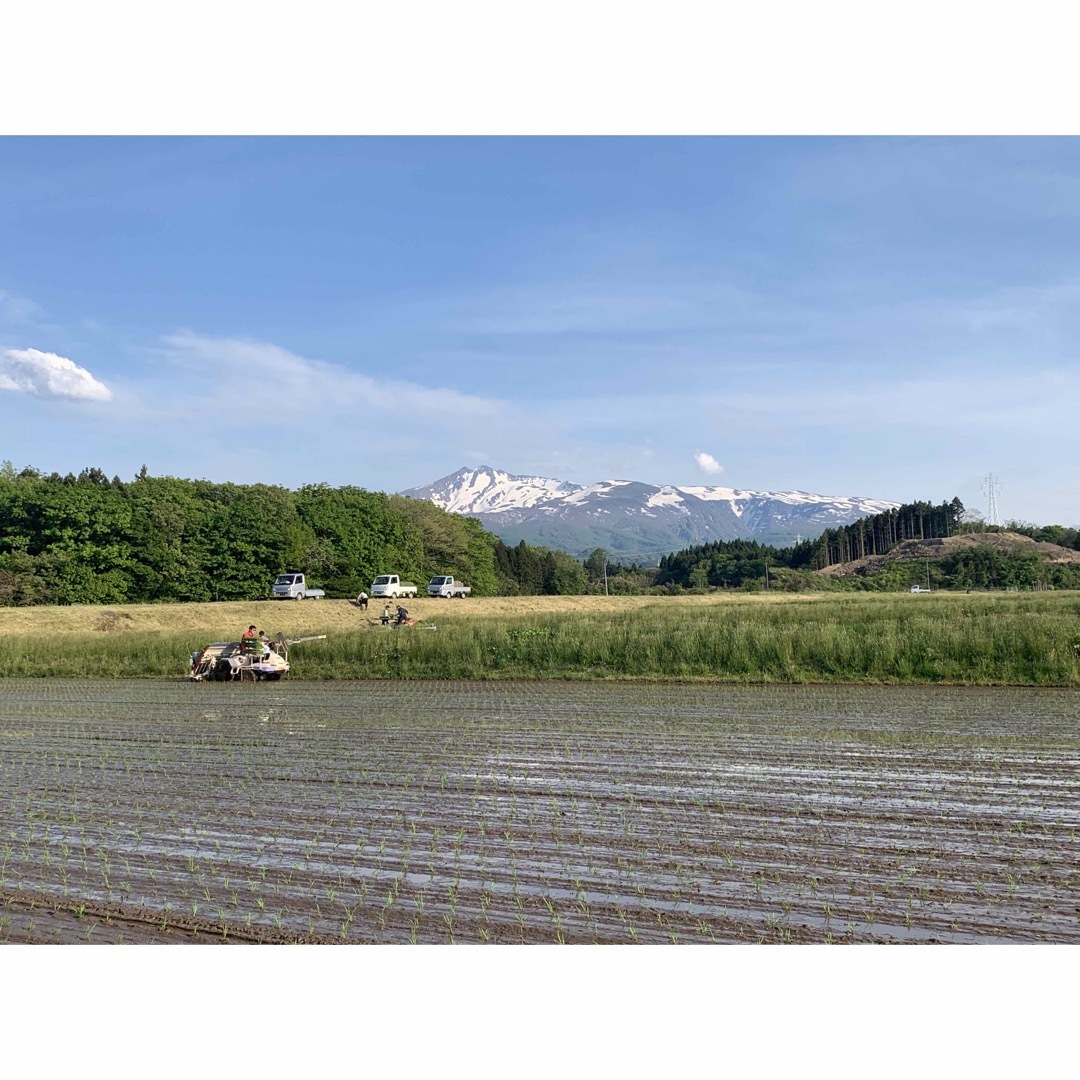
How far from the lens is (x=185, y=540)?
65.5m

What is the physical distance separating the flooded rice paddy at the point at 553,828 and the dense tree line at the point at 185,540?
4558cm

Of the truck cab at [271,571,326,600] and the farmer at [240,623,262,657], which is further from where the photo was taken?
the truck cab at [271,571,326,600]

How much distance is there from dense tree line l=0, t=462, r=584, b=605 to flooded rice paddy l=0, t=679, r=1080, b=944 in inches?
1794

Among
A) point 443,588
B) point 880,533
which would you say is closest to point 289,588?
point 443,588

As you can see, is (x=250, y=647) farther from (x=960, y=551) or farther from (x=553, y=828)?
(x=960, y=551)

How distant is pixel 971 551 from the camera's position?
5285 inches

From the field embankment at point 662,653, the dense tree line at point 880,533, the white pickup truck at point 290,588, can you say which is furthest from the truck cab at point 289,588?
the dense tree line at point 880,533

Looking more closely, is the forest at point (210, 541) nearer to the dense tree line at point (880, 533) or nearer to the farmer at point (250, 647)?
the farmer at point (250, 647)

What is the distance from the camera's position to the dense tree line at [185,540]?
195ft

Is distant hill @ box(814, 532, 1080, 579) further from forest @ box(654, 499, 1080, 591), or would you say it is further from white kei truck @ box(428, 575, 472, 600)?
white kei truck @ box(428, 575, 472, 600)

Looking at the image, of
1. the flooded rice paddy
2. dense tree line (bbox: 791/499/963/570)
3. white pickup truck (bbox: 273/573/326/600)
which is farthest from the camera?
dense tree line (bbox: 791/499/963/570)

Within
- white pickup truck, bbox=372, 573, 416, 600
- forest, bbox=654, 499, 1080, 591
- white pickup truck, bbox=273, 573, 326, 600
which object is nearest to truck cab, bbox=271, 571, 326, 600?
white pickup truck, bbox=273, 573, 326, 600

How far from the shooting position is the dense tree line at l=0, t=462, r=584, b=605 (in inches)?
2341

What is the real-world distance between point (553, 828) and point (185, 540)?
199ft
